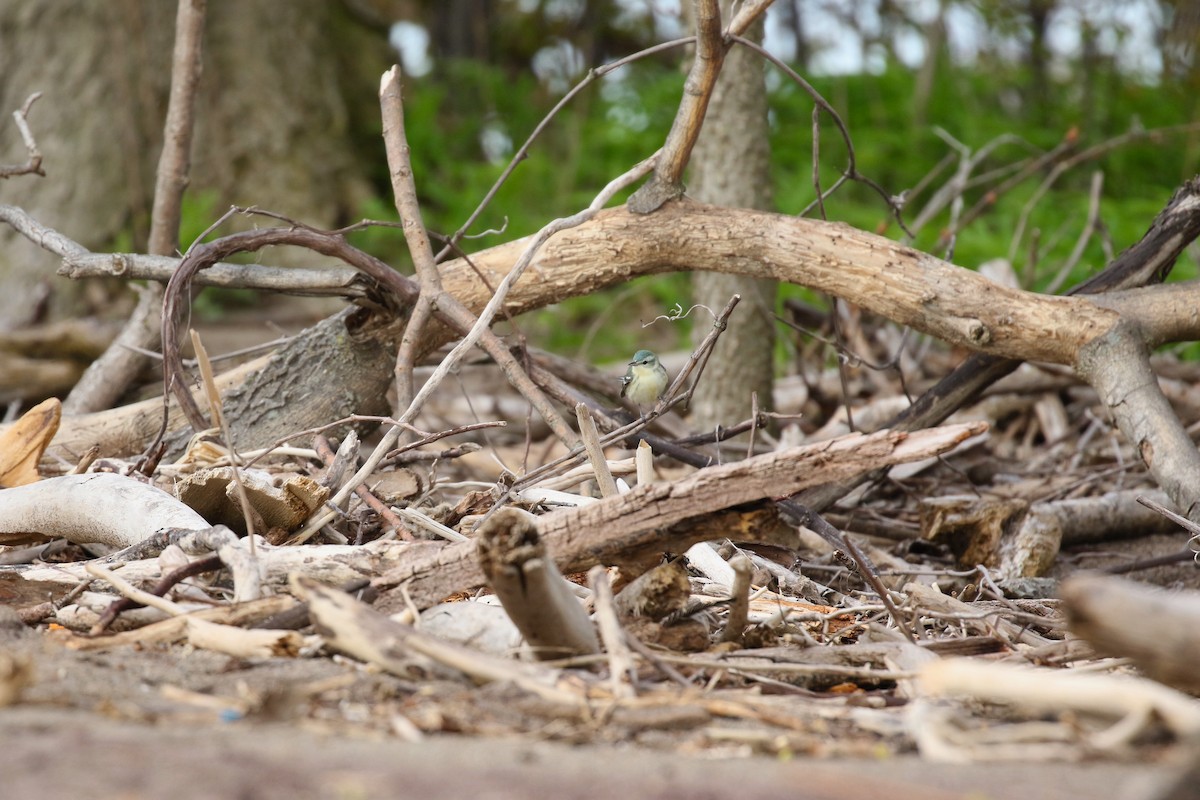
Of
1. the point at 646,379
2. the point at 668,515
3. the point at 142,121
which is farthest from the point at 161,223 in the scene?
the point at 142,121

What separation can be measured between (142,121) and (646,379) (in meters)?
6.02

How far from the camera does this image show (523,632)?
2043mm

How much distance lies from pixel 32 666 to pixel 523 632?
0.82m

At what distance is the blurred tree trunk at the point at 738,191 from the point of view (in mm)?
4695

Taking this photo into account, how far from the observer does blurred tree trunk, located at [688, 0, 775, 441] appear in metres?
4.70

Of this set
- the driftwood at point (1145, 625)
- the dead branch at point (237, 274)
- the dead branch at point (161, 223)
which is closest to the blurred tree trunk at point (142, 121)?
the dead branch at point (161, 223)

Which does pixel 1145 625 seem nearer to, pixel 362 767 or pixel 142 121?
pixel 362 767

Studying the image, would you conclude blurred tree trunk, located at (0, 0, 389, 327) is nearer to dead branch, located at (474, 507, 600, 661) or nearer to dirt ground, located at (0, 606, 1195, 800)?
dead branch, located at (474, 507, 600, 661)

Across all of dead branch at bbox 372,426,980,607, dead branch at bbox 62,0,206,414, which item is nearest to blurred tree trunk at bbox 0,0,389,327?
dead branch at bbox 62,0,206,414

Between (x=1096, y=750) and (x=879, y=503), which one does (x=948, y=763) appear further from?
(x=879, y=503)

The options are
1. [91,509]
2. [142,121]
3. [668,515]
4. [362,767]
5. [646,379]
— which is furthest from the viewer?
[142,121]

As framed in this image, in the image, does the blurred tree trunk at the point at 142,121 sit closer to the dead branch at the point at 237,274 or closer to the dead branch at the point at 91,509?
the dead branch at the point at 237,274

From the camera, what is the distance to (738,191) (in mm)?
4727

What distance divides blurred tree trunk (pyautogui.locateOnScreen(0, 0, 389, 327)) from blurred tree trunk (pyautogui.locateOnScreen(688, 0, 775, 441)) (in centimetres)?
402
